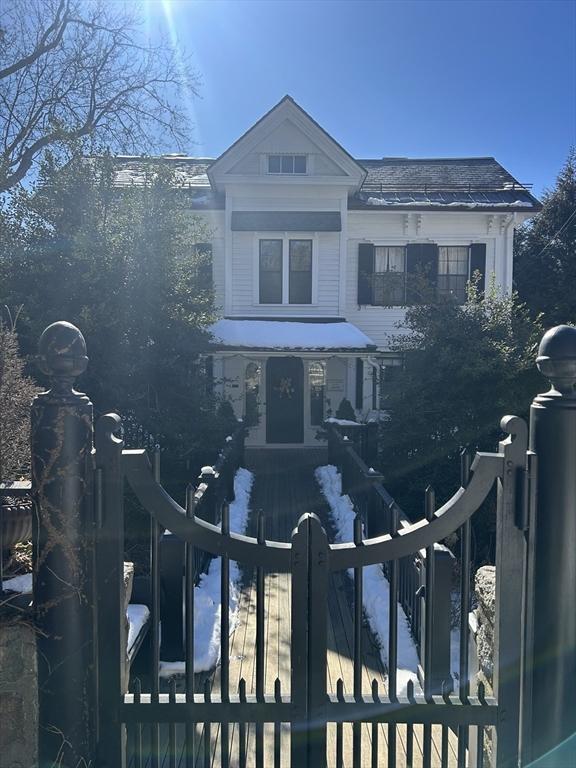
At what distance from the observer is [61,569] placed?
6.35 ft

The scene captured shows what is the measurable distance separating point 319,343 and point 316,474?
312cm

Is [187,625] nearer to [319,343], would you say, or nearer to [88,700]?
[88,700]

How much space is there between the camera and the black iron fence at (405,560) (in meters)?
3.18

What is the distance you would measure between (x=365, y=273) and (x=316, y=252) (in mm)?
1402

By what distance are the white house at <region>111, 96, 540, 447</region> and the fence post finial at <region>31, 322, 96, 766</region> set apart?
11.4 metres

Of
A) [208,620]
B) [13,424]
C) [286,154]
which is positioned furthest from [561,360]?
[286,154]

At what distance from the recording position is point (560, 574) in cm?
192

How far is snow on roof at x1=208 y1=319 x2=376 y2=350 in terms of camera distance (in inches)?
509

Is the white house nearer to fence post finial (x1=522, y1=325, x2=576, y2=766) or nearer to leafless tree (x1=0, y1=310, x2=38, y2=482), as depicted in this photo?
leafless tree (x1=0, y1=310, x2=38, y2=482)

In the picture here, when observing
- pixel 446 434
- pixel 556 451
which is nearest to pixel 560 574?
pixel 556 451

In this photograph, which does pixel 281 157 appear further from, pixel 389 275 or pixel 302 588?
pixel 302 588

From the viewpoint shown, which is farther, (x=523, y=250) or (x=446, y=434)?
(x=523, y=250)

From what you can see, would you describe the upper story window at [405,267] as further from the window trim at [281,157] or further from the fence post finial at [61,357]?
the fence post finial at [61,357]

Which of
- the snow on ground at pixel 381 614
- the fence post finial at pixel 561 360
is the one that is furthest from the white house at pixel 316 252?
the fence post finial at pixel 561 360
